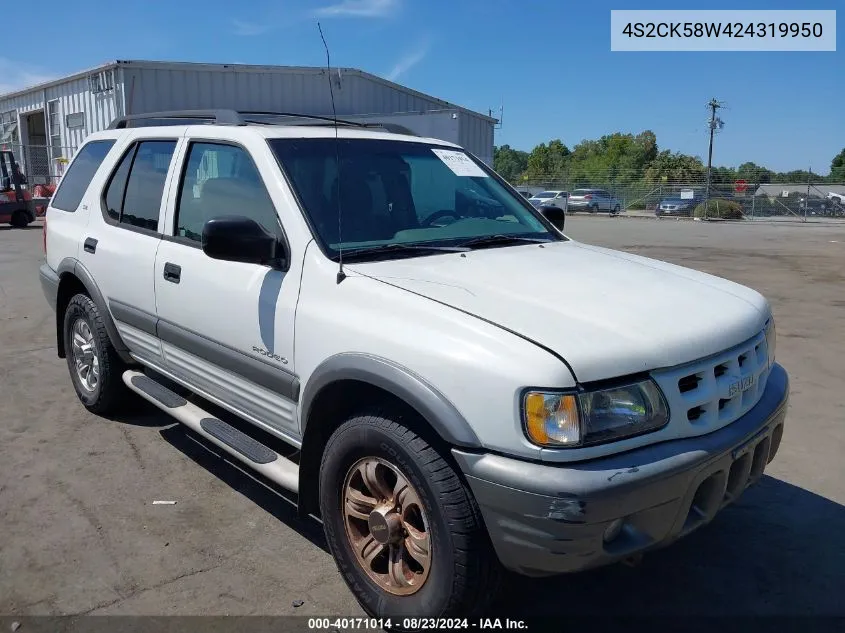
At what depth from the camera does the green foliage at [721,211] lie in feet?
122

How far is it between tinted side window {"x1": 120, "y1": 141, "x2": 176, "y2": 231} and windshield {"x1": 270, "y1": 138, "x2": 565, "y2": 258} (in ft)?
3.41

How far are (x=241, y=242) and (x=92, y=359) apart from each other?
8.21 ft

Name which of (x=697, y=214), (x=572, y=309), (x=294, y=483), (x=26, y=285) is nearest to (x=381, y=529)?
(x=294, y=483)

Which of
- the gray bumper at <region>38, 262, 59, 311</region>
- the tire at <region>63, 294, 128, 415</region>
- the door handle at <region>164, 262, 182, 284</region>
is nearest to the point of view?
the door handle at <region>164, 262, 182, 284</region>

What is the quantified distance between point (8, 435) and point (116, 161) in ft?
6.23

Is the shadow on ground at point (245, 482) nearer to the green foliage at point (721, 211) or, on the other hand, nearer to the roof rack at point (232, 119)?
the roof rack at point (232, 119)

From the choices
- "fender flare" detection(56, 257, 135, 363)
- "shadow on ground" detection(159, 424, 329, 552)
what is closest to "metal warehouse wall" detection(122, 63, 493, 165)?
"fender flare" detection(56, 257, 135, 363)

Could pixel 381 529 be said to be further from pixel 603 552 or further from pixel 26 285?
pixel 26 285

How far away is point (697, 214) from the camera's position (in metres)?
37.8

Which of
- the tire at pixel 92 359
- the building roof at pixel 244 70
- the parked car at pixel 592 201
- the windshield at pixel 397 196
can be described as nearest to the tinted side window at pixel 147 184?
the tire at pixel 92 359

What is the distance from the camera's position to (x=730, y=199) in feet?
132

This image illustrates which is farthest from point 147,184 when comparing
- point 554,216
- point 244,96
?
point 244,96

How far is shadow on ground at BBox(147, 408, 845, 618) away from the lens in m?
2.89

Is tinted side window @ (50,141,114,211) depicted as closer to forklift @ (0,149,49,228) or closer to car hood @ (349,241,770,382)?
car hood @ (349,241,770,382)
